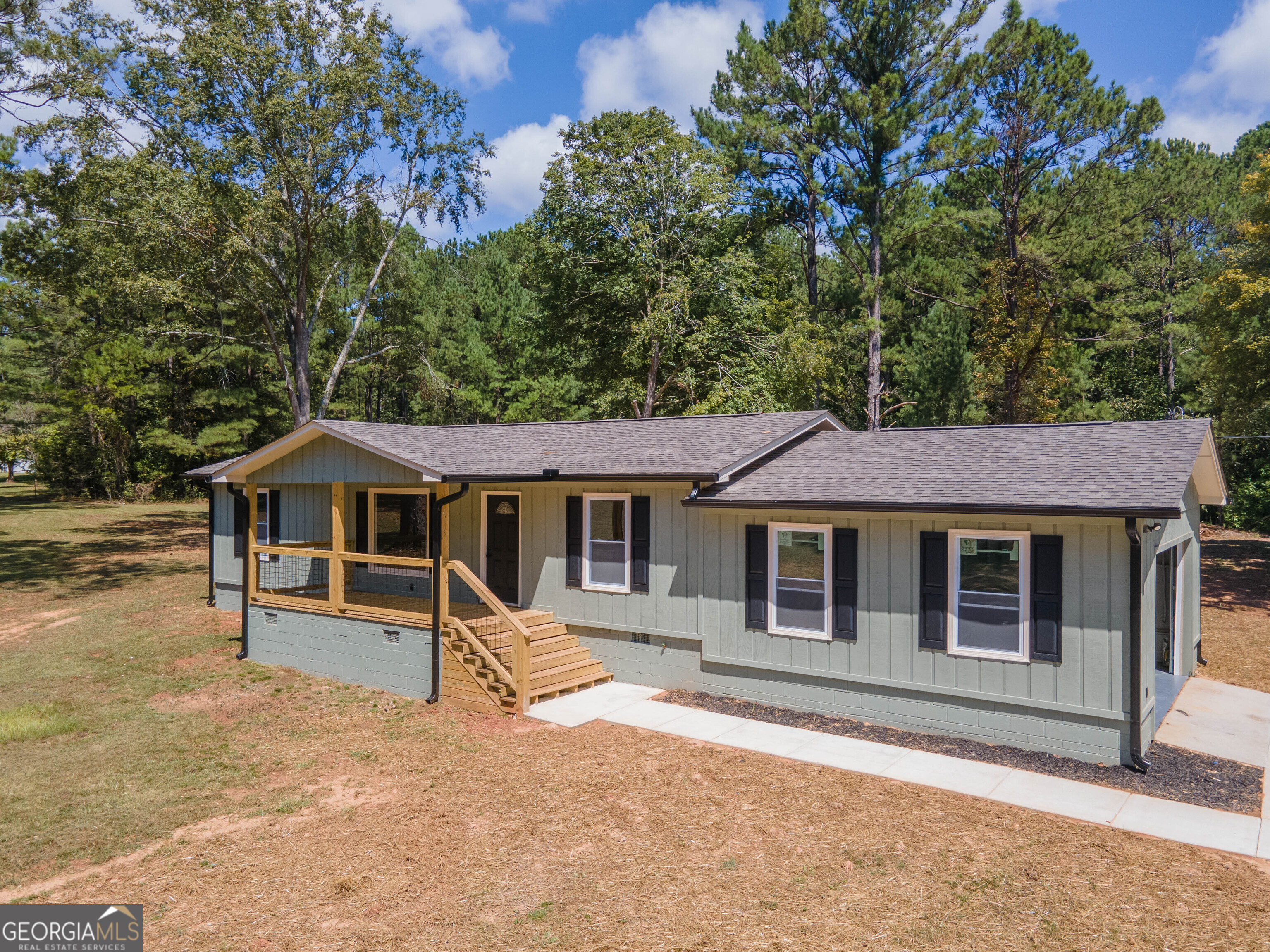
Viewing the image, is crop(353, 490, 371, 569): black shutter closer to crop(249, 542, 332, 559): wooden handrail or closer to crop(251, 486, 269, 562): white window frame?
crop(249, 542, 332, 559): wooden handrail

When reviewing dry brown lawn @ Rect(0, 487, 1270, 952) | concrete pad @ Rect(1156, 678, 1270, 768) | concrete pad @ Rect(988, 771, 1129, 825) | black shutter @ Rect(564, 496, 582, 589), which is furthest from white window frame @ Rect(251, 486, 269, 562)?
concrete pad @ Rect(1156, 678, 1270, 768)

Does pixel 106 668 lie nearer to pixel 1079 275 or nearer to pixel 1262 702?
pixel 1262 702

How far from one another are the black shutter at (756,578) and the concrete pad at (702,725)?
50.3 inches

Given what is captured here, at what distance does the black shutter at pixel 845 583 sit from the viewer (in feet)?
31.8

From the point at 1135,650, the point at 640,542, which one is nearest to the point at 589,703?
the point at 640,542

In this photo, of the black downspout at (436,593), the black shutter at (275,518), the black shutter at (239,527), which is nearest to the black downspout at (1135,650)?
the black downspout at (436,593)

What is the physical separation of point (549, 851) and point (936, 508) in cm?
560

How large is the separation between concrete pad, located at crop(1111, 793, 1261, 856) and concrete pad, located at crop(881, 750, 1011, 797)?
1160mm

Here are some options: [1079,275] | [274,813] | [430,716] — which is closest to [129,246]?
[430,716]

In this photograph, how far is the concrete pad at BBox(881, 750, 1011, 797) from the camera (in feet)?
25.3

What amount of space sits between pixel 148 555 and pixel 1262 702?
28231 millimetres

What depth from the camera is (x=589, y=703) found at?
10.6 m

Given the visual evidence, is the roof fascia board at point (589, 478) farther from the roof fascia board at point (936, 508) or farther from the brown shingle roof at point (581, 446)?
the roof fascia board at point (936, 508)

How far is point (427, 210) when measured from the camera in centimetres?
2447
